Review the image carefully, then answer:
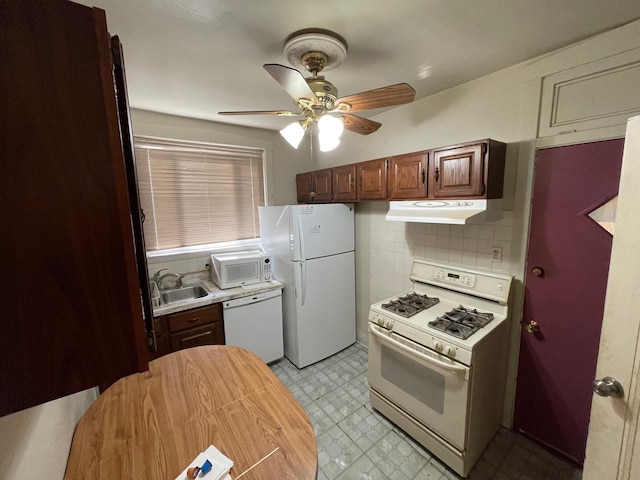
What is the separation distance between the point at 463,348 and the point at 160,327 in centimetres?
221

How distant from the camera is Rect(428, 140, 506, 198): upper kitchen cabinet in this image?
5.55 ft

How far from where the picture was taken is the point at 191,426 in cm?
106

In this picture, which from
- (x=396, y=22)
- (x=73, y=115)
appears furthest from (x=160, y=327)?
(x=396, y=22)

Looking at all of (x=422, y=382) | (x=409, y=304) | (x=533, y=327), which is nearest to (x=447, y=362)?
(x=422, y=382)

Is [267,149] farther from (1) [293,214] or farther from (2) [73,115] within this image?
(2) [73,115]

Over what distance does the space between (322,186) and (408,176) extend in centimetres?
106

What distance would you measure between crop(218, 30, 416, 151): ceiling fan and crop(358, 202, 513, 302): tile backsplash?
1153 millimetres

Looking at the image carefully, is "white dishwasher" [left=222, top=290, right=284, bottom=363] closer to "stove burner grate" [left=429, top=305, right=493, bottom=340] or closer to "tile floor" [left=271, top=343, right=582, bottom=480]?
"tile floor" [left=271, top=343, right=582, bottom=480]

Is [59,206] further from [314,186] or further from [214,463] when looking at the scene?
[314,186]

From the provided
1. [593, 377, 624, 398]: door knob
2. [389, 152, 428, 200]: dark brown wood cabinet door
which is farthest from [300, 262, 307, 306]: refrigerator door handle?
[593, 377, 624, 398]: door knob

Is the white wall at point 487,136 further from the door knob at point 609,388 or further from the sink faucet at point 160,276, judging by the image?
the sink faucet at point 160,276

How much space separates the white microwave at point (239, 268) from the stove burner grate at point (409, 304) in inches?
50.7

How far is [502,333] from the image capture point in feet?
6.14

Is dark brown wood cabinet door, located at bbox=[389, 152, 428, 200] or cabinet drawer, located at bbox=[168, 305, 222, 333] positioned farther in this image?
cabinet drawer, located at bbox=[168, 305, 222, 333]
